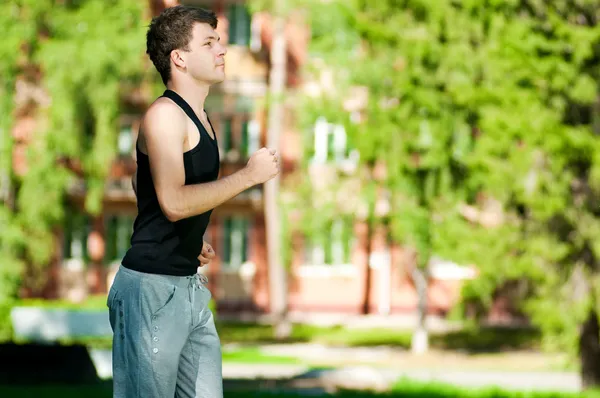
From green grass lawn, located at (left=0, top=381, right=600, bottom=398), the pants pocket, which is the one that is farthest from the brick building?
the pants pocket

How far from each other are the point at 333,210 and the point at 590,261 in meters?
9.76

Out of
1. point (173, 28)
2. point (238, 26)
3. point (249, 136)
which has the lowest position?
point (249, 136)

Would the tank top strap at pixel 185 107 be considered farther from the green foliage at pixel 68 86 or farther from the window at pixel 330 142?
the green foliage at pixel 68 86

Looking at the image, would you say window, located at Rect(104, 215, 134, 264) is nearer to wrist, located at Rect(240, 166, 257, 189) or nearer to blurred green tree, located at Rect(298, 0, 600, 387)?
blurred green tree, located at Rect(298, 0, 600, 387)

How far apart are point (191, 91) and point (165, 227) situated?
0.51m

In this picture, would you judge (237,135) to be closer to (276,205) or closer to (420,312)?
(276,205)

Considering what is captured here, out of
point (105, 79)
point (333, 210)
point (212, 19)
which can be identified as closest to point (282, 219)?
point (333, 210)

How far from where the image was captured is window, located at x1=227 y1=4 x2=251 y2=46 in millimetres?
33844

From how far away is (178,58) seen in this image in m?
3.74

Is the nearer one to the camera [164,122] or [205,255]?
[164,122]

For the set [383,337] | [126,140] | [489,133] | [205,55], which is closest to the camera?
[205,55]

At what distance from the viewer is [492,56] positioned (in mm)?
16281

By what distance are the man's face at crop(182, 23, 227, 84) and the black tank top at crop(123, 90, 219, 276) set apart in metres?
0.14

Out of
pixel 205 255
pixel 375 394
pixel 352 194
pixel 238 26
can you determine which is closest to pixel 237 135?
pixel 238 26
